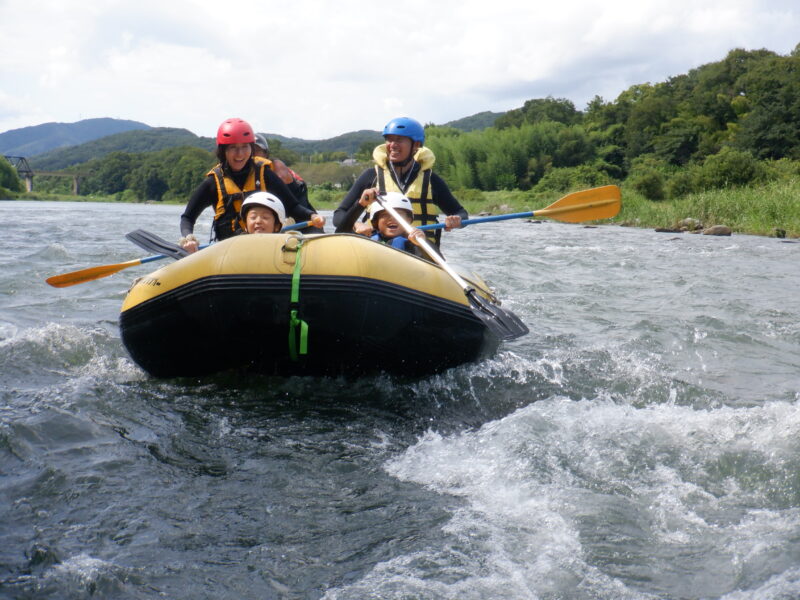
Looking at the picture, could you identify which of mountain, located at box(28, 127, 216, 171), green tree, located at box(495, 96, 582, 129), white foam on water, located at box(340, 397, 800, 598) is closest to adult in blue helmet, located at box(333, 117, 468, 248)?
white foam on water, located at box(340, 397, 800, 598)

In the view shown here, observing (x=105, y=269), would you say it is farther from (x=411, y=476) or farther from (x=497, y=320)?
(x=411, y=476)

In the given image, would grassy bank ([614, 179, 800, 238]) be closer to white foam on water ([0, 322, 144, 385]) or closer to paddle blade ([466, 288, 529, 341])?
paddle blade ([466, 288, 529, 341])

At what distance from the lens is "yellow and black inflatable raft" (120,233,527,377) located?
11.6 feet

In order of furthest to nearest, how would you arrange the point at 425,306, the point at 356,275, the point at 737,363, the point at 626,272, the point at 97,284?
the point at 626,272 → the point at 97,284 → the point at 737,363 → the point at 425,306 → the point at 356,275

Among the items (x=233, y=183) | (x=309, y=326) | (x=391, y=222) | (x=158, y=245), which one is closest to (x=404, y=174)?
(x=391, y=222)

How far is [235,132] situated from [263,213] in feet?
2.79

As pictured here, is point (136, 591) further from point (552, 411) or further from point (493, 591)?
point (552, 411)

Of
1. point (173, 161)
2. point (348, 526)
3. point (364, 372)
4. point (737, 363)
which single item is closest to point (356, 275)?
point (364, 372)

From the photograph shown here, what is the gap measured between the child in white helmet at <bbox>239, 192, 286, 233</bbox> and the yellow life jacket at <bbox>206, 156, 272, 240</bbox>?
554 millimetres

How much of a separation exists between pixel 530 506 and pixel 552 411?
1.02 metres

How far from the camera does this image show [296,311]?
3.54 m

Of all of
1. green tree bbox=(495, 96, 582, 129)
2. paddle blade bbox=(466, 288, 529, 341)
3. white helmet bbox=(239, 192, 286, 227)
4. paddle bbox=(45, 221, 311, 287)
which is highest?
green tree bbox=(495, 96, 582, 129)

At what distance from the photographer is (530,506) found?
8.45ft

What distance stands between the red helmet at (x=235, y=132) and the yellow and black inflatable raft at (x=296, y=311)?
1.37m
